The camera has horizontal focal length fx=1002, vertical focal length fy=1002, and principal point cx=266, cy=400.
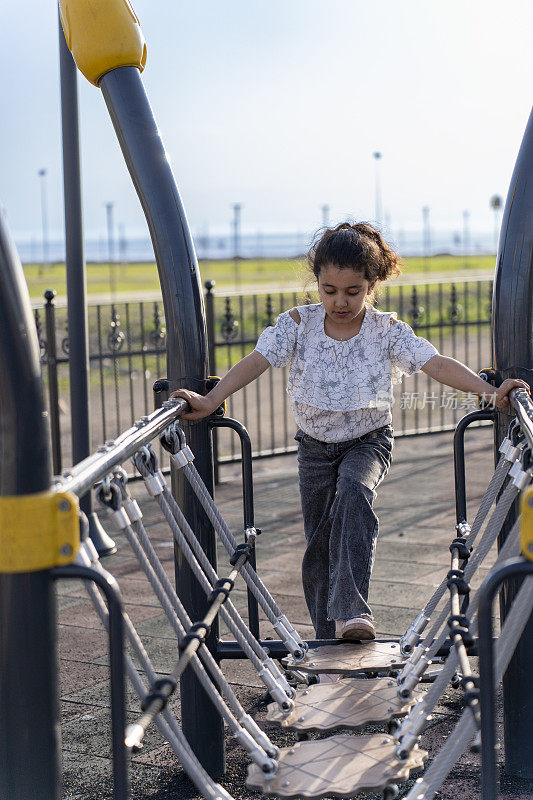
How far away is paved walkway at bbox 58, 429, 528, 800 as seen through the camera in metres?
3.19

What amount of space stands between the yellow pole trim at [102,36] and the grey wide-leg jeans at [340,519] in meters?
1.44

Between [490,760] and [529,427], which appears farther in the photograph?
[529,427]

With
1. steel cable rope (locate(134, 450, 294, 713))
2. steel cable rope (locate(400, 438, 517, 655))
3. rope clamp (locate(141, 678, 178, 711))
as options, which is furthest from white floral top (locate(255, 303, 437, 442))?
rope clamp (locate(141, 678, 178, 711))

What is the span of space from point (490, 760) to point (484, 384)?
1471mm

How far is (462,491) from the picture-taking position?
3.26 metres

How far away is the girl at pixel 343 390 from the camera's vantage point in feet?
10.8

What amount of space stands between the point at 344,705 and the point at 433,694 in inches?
26.6

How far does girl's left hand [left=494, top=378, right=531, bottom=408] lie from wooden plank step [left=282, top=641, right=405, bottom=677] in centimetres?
85

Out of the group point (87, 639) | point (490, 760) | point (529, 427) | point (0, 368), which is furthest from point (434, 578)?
point (0, 368)

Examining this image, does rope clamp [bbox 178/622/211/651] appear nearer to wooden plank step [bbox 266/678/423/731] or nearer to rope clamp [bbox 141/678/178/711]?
rope clamp [bbox 141/678/178/711]

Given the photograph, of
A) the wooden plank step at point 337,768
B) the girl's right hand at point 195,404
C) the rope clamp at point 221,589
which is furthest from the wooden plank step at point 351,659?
the girl's right hand at point 195,404

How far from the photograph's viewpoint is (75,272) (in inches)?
226

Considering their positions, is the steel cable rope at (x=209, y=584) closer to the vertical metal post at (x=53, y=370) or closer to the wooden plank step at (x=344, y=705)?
the wooden plank step at (x=344, y=705)

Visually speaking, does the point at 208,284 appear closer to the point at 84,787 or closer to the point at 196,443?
the point at 196,443
